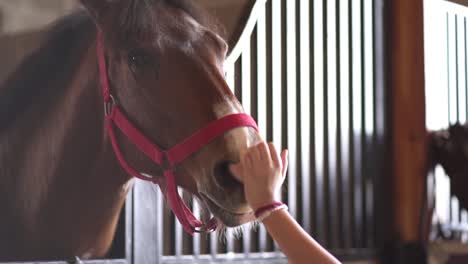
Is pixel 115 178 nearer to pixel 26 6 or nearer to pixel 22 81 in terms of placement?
pixel 22 81

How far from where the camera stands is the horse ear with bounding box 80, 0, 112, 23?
1271 millimetres

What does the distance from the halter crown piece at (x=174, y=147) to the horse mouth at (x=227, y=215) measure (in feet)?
0.11

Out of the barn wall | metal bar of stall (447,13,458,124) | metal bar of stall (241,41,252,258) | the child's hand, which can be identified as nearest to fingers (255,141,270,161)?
the child's hand

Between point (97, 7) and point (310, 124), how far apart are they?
0.99m

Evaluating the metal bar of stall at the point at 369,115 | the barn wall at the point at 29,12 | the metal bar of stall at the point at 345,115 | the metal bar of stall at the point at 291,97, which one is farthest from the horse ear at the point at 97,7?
the metal bar of stall at the point at 369,115

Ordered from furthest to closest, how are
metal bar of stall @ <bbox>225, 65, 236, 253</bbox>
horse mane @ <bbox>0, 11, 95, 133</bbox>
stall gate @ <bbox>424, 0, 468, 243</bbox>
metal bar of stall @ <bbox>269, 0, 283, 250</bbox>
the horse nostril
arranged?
stall gate @ <bbox>424, 0, 468, 243</bbox> < metal bar of stall @ <bbox>269, 0, 283, 250</bbox> < metal bar of stall @ <bbox>225, 65, 236, 253</bbox> < horse mane @ <bbox>0, 11, 95, 133</bbox> < the horse nostril

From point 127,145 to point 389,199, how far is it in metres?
1.37

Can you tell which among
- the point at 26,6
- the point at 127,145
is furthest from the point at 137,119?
the point at 26,6

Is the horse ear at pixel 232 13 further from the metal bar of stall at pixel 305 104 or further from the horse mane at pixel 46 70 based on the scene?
the horse mane at pixel 46 70

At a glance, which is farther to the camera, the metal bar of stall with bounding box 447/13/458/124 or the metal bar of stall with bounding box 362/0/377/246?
the metal bar of stall with bounding box 447/13/458/124

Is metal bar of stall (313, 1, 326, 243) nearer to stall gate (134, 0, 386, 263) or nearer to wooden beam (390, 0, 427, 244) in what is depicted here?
stall gate (134, 0, 386, 263)

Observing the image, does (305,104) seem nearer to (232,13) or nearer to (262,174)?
(232,13)

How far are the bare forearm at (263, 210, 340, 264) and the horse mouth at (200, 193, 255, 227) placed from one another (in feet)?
0.85

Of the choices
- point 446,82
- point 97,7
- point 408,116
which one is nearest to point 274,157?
point 97,7
